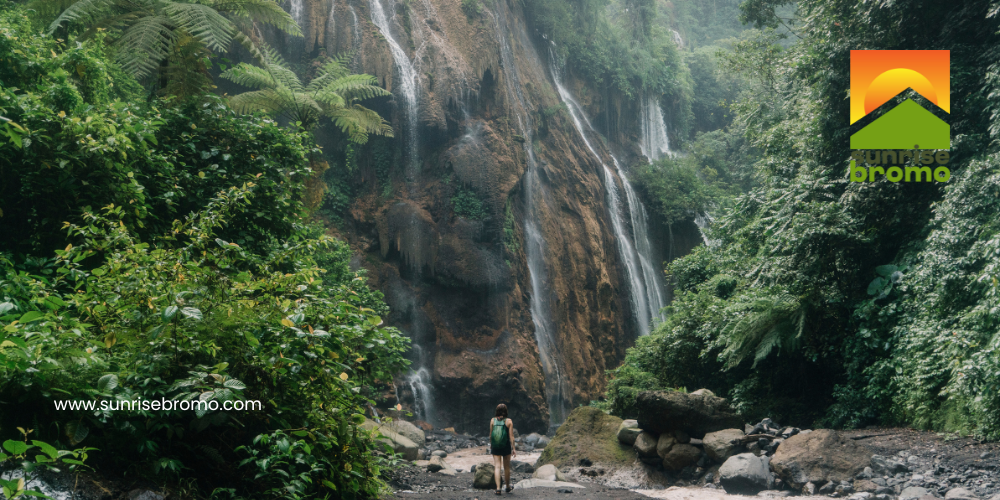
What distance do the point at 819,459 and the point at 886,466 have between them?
0.74 metres

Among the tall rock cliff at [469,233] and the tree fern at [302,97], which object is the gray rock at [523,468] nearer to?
the tall rock cliff at [469,233]

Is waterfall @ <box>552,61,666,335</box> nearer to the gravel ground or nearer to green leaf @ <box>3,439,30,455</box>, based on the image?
the gravel ground

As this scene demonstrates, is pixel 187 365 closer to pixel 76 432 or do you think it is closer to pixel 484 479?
pixel 76 432

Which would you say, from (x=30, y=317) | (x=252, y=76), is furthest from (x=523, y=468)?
(x=252, y=76)

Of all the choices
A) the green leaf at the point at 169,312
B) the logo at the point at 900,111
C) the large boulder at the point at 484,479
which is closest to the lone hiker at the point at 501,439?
the large boulder at the point at 484,479

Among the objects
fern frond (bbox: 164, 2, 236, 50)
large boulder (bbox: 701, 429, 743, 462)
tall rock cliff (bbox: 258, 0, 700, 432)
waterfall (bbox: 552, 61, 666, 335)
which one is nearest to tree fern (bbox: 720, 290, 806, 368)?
large boulder (bbox: 701, 429, 743, 462)

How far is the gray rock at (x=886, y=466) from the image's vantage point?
690 centimetres

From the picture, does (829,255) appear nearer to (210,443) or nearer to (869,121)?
(869,121)

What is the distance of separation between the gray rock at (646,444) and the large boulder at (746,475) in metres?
1.27

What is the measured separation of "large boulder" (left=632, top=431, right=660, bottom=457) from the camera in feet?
29.6

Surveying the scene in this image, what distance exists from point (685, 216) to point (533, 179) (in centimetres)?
768

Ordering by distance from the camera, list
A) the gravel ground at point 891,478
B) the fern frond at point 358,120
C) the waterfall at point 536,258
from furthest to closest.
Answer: the waterfall at point 536,258 < the fern frond at point 358,120 < the gravel ground at point 891,478

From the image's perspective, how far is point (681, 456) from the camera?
8648mm

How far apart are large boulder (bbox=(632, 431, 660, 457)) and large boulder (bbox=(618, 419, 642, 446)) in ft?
0.64
